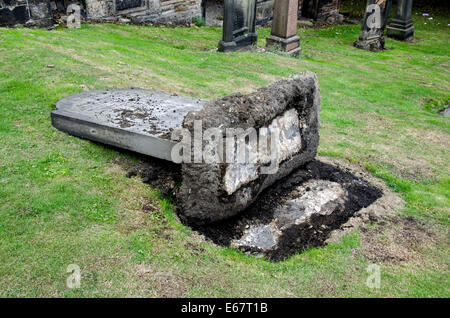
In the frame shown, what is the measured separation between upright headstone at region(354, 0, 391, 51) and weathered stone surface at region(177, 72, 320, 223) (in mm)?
10220

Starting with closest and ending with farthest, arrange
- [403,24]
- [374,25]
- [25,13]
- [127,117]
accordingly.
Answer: [127,117] < [25,13] < [374,25] < [403,24]

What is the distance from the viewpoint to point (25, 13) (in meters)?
9.49

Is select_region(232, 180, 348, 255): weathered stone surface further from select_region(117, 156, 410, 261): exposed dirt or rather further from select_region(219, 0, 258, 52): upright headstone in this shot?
select_region(219, 0, 258, 52): upright headstone

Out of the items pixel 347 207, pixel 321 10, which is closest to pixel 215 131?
pixel 347 207

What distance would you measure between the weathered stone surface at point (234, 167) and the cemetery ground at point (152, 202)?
305mm

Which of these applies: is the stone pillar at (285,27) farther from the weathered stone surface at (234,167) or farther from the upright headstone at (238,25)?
the weathered stone surface at (234,167)

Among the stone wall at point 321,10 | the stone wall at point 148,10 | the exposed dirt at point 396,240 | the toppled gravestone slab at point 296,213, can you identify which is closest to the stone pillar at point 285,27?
the stone wall at point 148,10

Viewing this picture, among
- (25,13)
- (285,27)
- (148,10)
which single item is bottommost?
(285,27)

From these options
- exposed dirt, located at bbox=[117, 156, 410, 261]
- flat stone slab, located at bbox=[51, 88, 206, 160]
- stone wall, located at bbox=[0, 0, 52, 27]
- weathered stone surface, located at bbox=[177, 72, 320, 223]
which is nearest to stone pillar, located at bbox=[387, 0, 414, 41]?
stone wall, located at bbox=[0, 0, 52, 27]

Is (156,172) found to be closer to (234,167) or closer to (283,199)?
(234,167)

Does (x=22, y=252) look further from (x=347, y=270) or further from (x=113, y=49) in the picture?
(x=113, y=49)

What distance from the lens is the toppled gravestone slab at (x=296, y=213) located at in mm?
3688

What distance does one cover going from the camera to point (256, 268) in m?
3.34

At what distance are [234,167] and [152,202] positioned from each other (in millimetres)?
926
